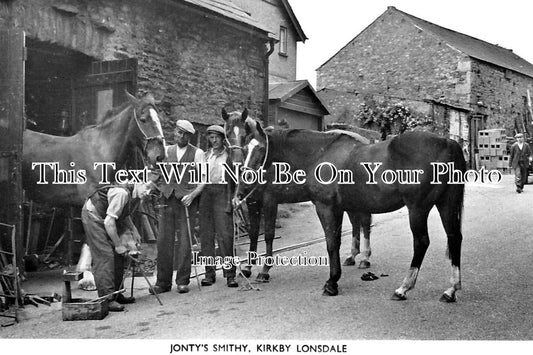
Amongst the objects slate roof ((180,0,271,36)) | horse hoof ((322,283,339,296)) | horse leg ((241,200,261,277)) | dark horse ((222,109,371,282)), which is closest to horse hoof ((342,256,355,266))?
dark horse ((222,109,371,282))

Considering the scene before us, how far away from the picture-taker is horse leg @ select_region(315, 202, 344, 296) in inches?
175

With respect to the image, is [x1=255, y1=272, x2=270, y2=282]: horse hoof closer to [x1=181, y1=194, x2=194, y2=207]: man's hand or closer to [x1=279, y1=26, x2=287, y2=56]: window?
[x1=181, y1=194, x2=194, y2=207]: man's hand

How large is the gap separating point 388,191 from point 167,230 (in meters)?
2.12

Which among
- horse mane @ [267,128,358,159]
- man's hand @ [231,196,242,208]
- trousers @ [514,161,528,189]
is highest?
horse mane @ [267,128,358,159]

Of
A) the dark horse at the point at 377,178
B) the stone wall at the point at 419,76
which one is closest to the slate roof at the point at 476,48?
the stone wall at the point at 419,76

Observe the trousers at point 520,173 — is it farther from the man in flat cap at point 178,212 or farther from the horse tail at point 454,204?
the man in flat cap at point 178,212

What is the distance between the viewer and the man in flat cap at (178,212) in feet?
15.9

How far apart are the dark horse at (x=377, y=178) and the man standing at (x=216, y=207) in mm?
374

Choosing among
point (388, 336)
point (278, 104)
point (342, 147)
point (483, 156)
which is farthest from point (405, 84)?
point (388, 336)

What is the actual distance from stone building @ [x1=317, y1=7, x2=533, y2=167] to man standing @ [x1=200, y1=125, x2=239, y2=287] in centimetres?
279

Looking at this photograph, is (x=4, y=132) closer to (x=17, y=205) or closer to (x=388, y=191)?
(x=17, y=205)

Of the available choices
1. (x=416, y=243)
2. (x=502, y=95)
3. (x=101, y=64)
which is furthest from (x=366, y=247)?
(x=502, y=95)

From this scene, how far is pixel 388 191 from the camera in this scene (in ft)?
14.3

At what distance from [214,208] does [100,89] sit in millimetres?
1893
